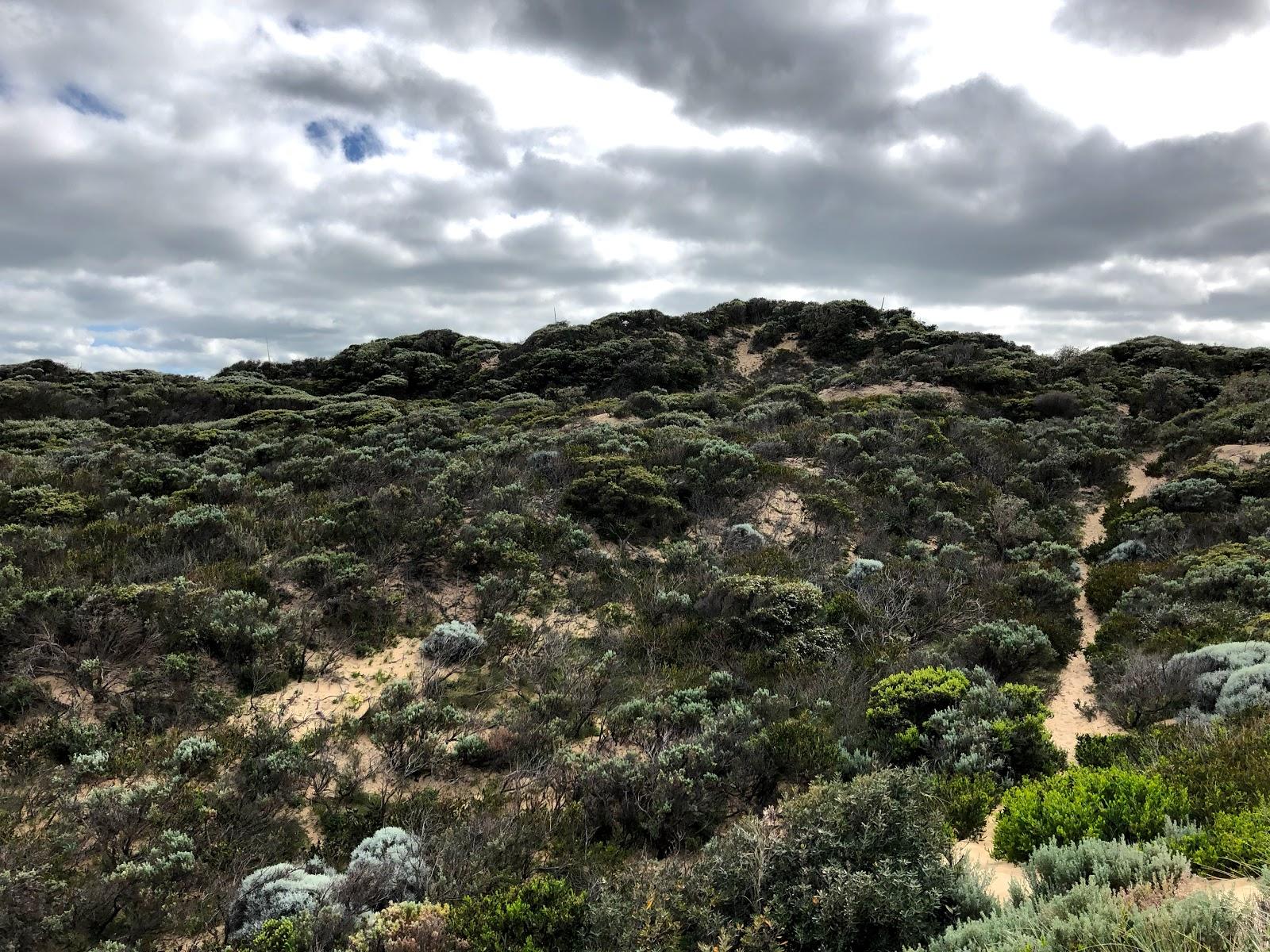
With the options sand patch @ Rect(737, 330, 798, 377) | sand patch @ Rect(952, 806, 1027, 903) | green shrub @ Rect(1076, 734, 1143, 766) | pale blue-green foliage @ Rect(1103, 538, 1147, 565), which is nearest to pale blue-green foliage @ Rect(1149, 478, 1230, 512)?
pale blue-green foliage @ Rect(1103, 538, 1147, 565)

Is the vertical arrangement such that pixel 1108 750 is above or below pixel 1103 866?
below

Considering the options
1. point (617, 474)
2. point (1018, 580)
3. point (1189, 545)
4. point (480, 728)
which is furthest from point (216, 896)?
point (1189, 545)

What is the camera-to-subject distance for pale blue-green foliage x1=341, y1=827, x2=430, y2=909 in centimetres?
407

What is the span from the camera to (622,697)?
7.01m

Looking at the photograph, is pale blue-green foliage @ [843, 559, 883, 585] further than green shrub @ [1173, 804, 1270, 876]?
Yes

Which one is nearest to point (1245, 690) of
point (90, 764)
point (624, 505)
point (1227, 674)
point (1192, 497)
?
point (1227, 674)

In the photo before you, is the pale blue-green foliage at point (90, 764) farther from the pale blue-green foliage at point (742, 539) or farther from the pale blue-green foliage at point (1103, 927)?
the pale blue-green foliage at point (742, 539)

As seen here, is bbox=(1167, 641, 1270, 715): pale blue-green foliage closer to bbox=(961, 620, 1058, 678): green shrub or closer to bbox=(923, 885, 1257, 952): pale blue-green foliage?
bbox=(961, 620, 1058, 678): green shrub

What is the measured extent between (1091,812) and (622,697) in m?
4.43

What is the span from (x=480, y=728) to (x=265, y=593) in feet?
13.0

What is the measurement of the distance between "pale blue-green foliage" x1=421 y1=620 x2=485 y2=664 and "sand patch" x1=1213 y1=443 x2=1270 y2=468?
19.3 meters

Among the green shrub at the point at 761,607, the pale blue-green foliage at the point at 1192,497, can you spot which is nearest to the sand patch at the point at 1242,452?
the pale blue-green foliage at the point at 1192,497

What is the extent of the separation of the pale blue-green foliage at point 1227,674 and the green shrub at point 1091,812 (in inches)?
89.7

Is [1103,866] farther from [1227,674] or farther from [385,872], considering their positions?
[1227,674]
